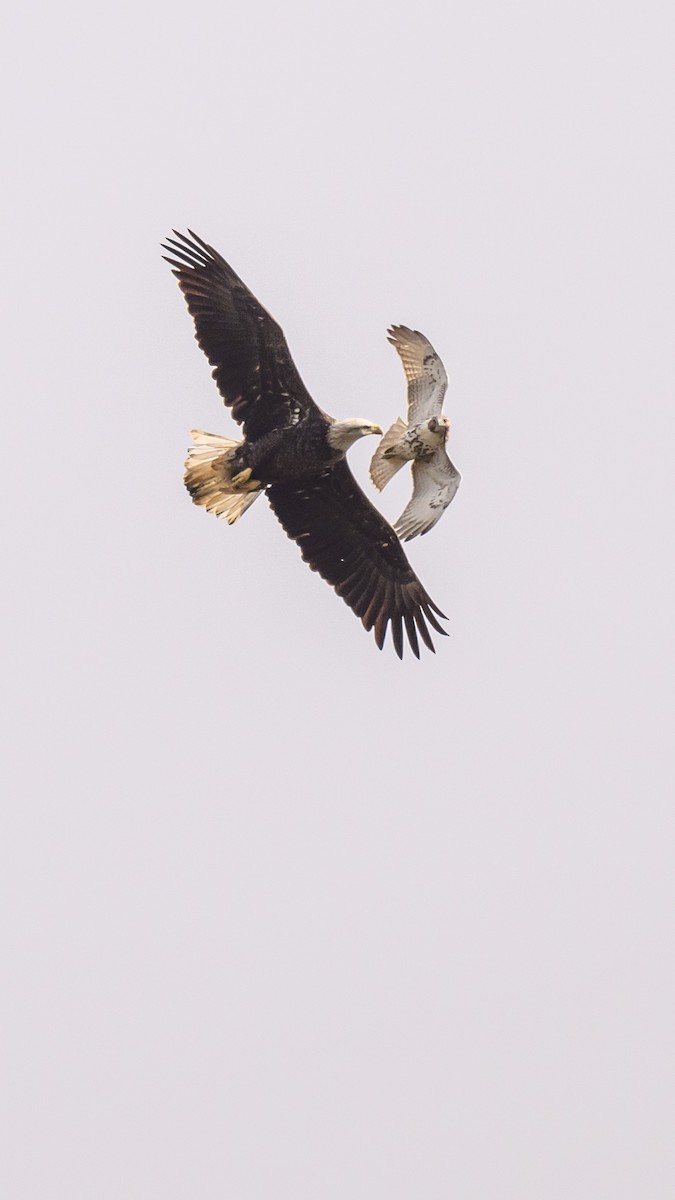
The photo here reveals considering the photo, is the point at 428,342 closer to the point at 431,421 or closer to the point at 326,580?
the point at 431,421

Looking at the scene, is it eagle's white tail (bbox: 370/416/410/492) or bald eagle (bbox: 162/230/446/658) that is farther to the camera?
eagle's white tail (bbox: 370/416/410/492)

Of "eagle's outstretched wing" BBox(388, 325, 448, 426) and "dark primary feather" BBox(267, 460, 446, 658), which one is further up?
"eagle's outstretched wing" BBox(388, 325, 448, 426)

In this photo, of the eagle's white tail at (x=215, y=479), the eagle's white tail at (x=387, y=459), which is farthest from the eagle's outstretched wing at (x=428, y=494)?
the eagle's white tail at (x=215, y=479)

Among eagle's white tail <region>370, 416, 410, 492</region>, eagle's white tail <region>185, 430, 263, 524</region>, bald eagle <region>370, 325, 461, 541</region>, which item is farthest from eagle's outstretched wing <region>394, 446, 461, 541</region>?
eagle's white tail <region>185, 430, 263, 524</region>

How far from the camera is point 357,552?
17.1 meters

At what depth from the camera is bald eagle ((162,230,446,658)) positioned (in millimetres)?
15977

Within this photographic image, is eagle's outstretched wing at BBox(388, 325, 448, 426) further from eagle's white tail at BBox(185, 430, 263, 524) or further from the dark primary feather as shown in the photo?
eagle's white tail at BBox(185, 430, 263, 524)

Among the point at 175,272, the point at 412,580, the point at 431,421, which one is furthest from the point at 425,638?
the point at 175,272

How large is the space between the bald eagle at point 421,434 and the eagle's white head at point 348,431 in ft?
2.06

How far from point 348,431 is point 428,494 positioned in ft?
3.91

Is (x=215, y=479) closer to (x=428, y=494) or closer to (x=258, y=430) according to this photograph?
(x=258, y=430)

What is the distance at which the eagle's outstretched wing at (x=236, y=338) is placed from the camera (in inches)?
628

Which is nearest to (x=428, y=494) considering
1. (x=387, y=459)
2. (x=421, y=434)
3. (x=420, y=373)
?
(x=387, y=459)

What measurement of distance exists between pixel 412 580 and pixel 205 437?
1.80 m
